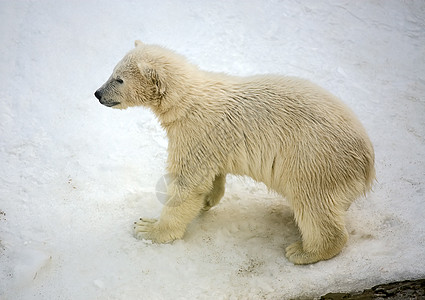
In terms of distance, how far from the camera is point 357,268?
483cm

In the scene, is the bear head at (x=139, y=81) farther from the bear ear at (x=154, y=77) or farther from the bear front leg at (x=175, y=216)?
the bear front leg at (x=175, y=216)

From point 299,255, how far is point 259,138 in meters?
1.39

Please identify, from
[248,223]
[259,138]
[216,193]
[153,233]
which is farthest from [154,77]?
[248,223]

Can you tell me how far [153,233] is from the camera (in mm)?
5309

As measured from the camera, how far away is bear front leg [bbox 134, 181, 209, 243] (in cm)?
507

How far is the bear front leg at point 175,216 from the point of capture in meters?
5.07

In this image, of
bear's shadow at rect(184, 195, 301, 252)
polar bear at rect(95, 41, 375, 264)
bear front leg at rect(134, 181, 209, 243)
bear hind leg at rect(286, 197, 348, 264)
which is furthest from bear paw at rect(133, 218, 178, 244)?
bear hind leg at rect(286, 197, 348, 264)

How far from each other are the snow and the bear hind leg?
0.13 m

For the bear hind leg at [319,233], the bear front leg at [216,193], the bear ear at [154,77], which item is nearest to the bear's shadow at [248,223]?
the bear front leg at [216,193]

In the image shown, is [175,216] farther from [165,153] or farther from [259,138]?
[165,153]

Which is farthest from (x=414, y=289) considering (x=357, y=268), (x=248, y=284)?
(x=248, y=284)

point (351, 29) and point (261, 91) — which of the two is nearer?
point (261, 91)

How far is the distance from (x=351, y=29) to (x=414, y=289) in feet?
17.4

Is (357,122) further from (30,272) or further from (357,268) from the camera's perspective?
(30,272)
